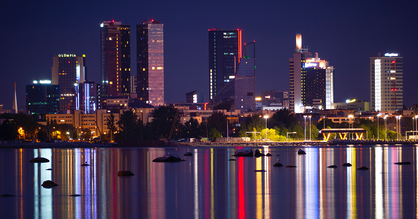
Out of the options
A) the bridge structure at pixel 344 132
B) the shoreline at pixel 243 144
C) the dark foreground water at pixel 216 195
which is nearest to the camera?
the dark foreground water at pixel 216 195

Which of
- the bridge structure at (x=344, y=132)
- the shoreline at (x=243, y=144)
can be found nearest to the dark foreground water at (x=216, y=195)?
the shoreline at (x=243, y=144)

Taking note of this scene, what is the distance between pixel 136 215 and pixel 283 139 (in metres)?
149

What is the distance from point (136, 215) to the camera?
95.4ft

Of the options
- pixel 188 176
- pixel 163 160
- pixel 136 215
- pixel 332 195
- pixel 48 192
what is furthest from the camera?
pixel 163 160

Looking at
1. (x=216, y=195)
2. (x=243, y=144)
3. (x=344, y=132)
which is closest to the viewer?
(x=216, y=195)

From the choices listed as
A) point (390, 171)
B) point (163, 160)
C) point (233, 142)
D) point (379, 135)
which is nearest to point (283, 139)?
point (233, 142)

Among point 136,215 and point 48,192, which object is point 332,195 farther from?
point 48,192

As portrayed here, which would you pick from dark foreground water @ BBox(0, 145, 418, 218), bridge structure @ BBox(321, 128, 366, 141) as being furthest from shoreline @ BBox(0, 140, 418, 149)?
dark foreground water @ BBox(0, 145, 418, 218)

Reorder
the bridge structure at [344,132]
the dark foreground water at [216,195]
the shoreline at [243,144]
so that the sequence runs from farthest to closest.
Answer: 1. the bridge structure at [344,132]
2. the shoreline at [243,144]
3. the dark foreground water at [216,195]

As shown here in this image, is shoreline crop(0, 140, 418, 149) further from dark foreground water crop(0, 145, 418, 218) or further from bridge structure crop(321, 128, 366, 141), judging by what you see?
dark foreground water crop(0, 145, 418, 218)

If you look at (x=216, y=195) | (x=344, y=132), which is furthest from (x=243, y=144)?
(x=216, y=195)

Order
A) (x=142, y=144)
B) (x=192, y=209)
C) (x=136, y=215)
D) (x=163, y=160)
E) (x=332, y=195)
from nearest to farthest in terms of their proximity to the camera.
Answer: (x=136, y=215) → (x=192, y=209) → (x=332, y=195) → (x=163, y=160) → (x=142, y=144)

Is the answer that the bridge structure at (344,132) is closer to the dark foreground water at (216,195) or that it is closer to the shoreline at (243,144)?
the shoreline at (243,144)

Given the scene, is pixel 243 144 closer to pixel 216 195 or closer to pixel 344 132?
pixel 344 132
